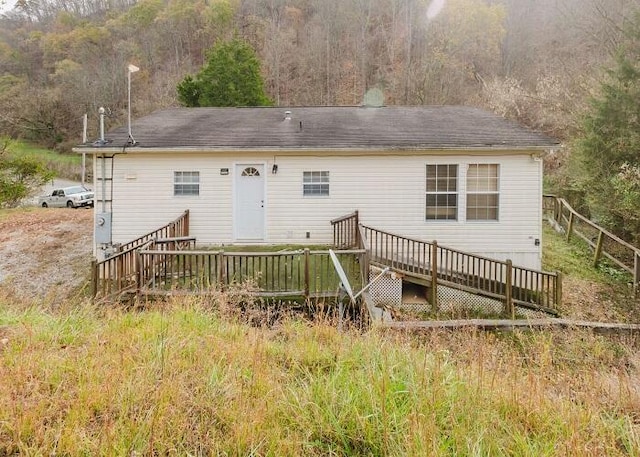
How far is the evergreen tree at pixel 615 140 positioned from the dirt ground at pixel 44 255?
16.7 metres

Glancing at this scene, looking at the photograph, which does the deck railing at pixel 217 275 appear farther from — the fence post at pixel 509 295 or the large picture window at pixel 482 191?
the large picture window at pixel 482 191

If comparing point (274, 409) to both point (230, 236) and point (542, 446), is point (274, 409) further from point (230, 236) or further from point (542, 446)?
point (230, 236)

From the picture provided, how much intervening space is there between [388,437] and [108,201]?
1093cm

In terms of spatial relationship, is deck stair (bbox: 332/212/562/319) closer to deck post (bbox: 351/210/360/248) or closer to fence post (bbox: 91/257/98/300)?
deck post (bbox: 351/210/360/248)

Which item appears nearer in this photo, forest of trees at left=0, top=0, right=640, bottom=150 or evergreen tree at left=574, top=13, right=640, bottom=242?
evergreen tree at left=574, top=13, right=640, bottom=242

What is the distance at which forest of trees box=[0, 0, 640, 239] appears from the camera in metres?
25.8

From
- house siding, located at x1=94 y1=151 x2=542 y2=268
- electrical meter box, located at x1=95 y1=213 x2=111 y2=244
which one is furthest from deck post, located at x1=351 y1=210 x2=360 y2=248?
electrical meter box, located at x1=95 y1=213 x2=111 y2=244

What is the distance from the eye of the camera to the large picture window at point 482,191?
10938mm

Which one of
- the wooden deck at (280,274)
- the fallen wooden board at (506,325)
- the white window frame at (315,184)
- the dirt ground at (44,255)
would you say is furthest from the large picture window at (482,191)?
the dirt ground at (44,255)

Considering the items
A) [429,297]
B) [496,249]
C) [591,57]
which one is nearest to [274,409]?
[429,297]

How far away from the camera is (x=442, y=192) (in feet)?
36.2

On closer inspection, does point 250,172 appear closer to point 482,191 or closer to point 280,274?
point 280,274

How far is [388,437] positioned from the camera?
226cm

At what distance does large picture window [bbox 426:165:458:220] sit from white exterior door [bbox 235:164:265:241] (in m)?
4.89
